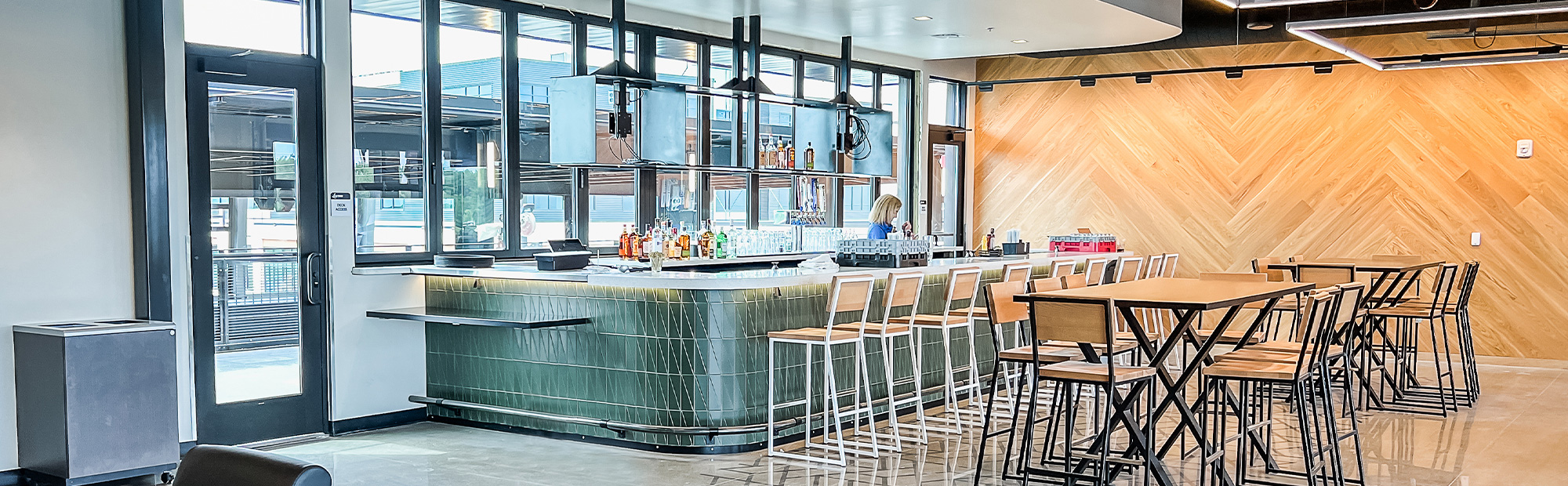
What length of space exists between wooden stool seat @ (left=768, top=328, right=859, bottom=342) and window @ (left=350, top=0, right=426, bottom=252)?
2.53m

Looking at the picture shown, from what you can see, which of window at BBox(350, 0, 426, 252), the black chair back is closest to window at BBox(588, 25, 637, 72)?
window at BBox(350, 0, 426, 252)

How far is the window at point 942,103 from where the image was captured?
12.0 m

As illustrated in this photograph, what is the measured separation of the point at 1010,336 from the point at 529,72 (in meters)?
3.86

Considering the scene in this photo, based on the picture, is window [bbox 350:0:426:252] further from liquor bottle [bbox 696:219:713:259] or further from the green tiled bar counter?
liquor bottle [bbox 696:219:713:259]

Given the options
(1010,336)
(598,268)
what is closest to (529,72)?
(598,268)

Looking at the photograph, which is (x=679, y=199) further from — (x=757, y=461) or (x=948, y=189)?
(x=948, y=189)

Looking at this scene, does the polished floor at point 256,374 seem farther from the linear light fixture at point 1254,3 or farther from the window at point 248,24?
the linear light fixture at point 1254,3

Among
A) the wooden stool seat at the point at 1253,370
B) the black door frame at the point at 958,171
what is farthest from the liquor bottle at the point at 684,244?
the black door frame at the point at 958,171

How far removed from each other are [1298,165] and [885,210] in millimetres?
4429

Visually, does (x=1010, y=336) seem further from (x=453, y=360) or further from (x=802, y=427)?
(x=453, y=360)

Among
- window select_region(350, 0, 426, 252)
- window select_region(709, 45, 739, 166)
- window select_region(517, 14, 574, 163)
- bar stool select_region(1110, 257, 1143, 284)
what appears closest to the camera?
window select_region(350, 0, 426, 252)

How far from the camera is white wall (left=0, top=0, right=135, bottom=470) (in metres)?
5.57

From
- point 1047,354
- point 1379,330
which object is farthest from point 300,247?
point 1379,330

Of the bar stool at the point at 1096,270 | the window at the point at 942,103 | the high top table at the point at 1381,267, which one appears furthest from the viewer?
the window at the point at 942,103
